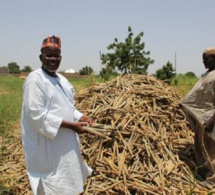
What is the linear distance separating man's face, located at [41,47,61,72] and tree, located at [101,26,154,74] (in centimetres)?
791

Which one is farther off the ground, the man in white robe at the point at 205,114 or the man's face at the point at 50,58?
the man's face at the point at 50,58

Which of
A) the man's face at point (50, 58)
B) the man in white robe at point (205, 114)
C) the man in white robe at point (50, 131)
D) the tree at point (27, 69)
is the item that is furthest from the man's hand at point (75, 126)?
the tree at point (27, 69)

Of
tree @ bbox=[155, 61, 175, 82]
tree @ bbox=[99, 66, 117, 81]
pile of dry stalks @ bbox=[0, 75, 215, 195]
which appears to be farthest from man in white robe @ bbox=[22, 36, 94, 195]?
tree @ bbox=[155, 61, 175, 82]

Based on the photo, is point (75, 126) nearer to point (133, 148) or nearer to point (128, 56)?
point (133, 148)

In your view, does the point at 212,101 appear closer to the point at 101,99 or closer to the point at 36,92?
the point at 101,99

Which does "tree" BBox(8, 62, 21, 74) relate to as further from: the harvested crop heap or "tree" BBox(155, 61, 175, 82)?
the harvested crop heap

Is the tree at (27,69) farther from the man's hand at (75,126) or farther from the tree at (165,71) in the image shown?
the man's hand at (75,126)

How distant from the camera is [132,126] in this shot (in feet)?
12.5

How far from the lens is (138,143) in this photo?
3.68 m

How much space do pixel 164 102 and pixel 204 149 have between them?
122 cm

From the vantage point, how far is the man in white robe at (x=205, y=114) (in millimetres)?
3262

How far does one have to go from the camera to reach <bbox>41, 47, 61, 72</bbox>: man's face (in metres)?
2.41

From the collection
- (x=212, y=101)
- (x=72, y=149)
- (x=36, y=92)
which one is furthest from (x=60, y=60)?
(x=212, y=101)

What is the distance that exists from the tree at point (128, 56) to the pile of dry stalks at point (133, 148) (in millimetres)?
5760
